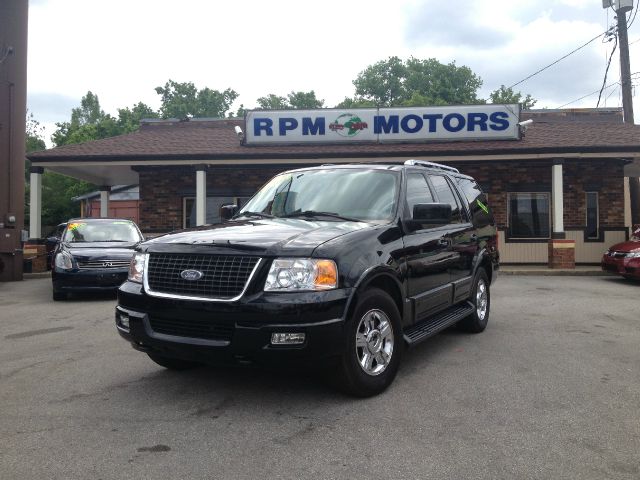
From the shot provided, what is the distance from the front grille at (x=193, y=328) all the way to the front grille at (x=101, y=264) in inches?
237

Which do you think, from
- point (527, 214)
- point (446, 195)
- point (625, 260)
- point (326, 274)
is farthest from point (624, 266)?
point (326, 274)

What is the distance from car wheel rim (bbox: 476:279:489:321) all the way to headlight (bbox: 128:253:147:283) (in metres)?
3.93

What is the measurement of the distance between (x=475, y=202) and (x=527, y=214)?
10.3 meters

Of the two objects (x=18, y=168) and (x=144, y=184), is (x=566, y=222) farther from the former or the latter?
(x=18, y=168)

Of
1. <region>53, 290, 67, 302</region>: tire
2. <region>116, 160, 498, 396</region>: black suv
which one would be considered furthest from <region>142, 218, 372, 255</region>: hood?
<region>53, 290, 67, 302</region>: tire

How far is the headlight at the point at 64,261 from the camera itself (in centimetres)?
914

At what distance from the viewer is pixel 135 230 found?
35.9 ft

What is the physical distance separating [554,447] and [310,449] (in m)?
1.43

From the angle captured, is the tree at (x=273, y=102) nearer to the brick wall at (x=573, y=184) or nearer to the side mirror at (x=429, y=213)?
the brick wall at (x=573, y=184)

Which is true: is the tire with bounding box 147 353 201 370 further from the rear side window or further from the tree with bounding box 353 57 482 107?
the tree with bounding box 353 57 482 107

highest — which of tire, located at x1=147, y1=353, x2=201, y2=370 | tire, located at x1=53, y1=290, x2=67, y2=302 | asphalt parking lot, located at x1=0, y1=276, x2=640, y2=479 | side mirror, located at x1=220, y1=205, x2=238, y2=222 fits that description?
side mirror, located at x1=220, y1=205, x2=238, y2=222

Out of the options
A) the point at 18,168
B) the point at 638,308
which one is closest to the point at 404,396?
the point at 638,308

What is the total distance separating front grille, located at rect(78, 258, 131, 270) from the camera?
9.15 meters

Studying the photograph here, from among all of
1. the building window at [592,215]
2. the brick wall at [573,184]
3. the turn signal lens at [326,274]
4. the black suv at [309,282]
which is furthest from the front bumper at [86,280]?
the building window at [592,215]
